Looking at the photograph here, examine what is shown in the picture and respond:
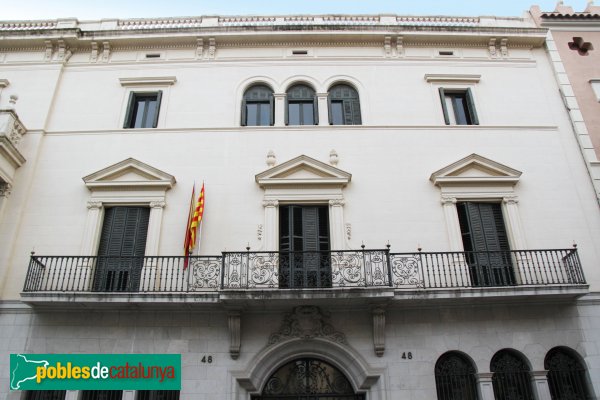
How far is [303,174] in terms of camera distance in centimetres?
1230

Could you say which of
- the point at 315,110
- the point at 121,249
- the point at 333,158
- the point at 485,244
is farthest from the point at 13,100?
the point at 485,244

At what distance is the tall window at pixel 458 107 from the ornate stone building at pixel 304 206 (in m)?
0.08

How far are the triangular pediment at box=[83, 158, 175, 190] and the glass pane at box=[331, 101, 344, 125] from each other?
16.8 feet

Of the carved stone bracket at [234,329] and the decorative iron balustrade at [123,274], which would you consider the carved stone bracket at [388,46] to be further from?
the carved stone bracket at [234,329]

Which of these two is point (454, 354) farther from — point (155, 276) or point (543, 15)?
point (543, 15)

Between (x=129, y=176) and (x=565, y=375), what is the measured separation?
12.1m

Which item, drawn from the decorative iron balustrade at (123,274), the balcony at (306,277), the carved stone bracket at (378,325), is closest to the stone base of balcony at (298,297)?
the balcony at (306,277)

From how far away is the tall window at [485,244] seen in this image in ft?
36.0

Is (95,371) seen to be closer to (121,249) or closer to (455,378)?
(121,249)

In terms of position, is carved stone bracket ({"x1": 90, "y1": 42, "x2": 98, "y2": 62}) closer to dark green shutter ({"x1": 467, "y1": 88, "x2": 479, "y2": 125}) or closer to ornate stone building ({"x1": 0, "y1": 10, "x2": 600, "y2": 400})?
ornate stone building ({"x1": 0, "y1": 10, "x2": 600, "y2": 400})

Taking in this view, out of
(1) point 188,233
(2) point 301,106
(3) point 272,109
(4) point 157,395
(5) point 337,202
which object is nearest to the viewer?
(4) point 157,395

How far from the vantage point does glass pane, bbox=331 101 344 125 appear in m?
13.6

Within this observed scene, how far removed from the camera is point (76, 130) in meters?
13.2

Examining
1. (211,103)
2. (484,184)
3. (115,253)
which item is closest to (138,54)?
(211,103)
